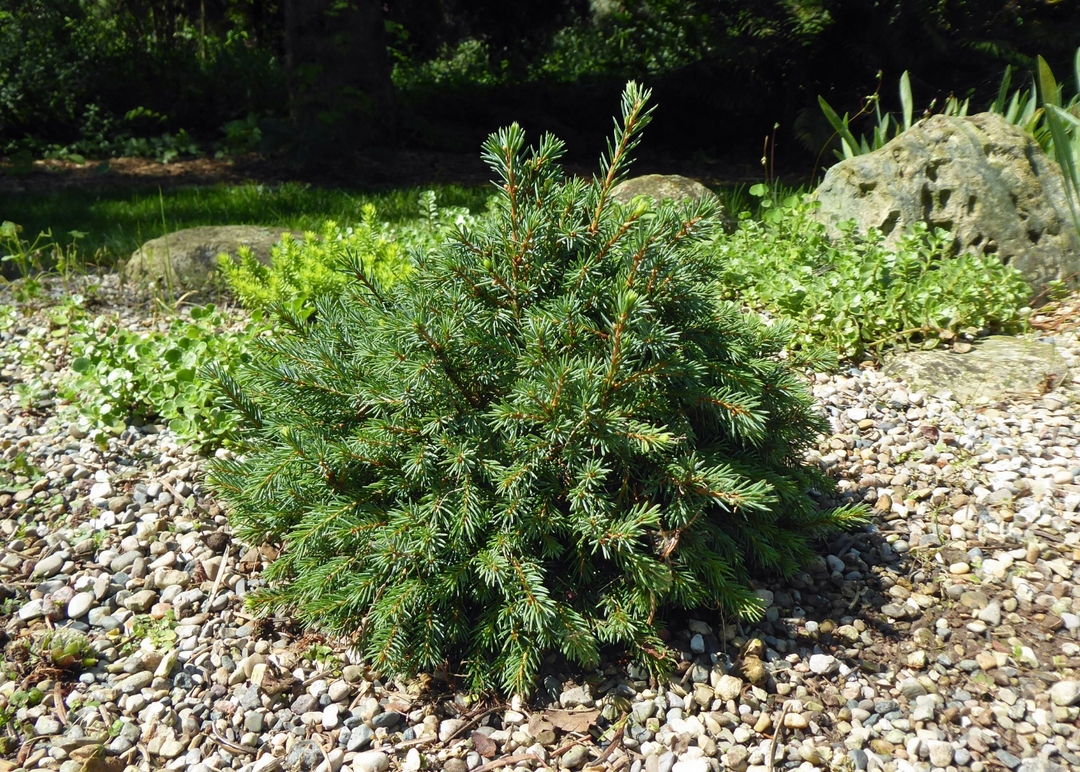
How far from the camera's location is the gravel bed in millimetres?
2146

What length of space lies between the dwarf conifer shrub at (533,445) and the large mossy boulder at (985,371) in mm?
1702

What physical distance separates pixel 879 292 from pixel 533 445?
8.71 ft

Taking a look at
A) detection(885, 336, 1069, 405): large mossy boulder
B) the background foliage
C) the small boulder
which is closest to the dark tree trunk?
the background foliage

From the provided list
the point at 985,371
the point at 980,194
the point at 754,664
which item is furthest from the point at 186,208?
the point at 754,664

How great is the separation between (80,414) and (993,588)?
333 centimetres

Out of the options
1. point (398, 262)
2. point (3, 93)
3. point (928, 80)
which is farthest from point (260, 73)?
point (398, 262)

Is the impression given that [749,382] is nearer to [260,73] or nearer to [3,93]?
[3,93]

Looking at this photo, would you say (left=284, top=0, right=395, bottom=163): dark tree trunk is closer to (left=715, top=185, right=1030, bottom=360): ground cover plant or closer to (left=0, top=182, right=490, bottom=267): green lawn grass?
(left=0, top=182, right=490, bottom=267): green lawn grass

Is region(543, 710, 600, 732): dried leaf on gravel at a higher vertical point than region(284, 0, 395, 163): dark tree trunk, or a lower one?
lower

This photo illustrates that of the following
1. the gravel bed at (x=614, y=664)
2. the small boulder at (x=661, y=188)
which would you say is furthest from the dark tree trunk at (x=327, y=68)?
the gravel bed at (x=614, y=664)

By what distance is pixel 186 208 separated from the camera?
23.0 ft

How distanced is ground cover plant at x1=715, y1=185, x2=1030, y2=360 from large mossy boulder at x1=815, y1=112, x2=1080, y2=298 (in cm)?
20

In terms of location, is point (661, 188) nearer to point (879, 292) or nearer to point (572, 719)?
point (879, 292)

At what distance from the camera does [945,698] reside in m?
2.27
